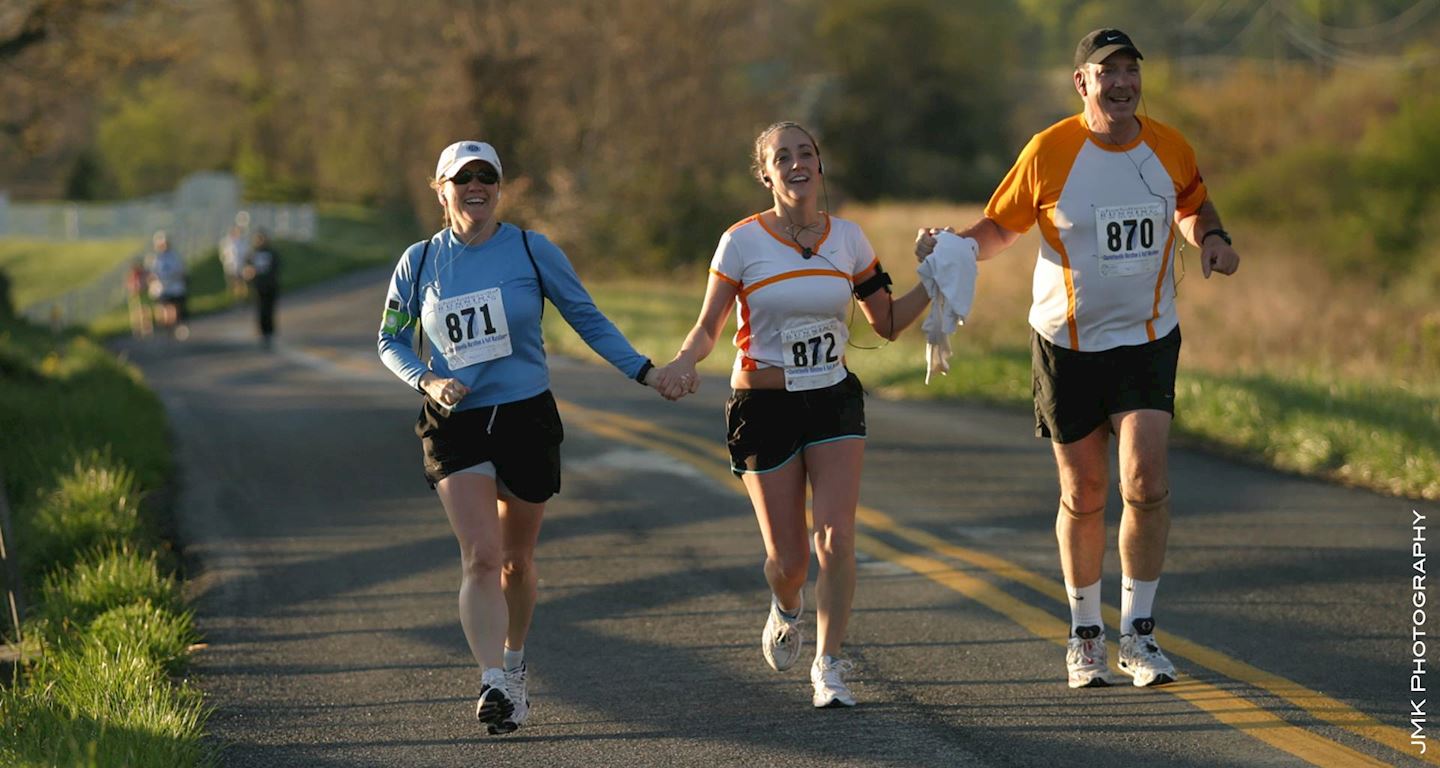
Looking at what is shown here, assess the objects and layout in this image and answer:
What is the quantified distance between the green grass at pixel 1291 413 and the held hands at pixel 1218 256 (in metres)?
4.64

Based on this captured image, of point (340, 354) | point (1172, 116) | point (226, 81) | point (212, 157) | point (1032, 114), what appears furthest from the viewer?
point (212, 157)

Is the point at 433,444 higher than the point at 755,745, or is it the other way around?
the point at 433,444

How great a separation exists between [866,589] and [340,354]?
20.2 metres

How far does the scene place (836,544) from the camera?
627cm

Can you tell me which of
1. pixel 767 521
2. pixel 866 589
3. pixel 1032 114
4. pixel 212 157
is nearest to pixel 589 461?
pixel 866 589

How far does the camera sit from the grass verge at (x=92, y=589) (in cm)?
566

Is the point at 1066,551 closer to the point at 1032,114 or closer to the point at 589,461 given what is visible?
the point at 589,461

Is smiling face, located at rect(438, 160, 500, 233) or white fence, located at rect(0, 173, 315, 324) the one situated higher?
smiling face, located at rect(438, 160, 500, 233)

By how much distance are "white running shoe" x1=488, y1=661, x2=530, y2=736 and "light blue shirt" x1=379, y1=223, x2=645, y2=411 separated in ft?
3.06

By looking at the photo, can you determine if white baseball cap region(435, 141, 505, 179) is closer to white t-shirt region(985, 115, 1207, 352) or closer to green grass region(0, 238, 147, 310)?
white t-shirt region(985, 115, 1207, 352)

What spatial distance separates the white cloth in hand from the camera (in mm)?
6254

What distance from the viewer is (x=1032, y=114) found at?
63844 mm

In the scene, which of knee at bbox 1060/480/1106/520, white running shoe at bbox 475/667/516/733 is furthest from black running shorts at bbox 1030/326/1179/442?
white running shoe at bbox 475/667/516/733

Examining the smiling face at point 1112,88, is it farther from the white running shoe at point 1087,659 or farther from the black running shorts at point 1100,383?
the white running shoe at point 1087,659
